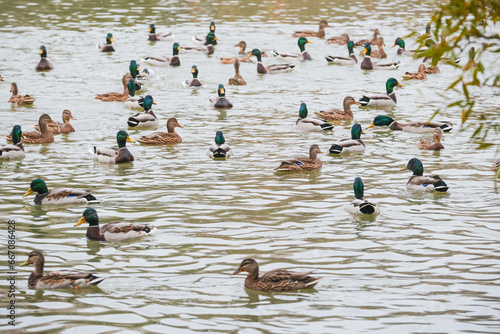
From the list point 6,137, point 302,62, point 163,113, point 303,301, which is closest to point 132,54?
point 302,62

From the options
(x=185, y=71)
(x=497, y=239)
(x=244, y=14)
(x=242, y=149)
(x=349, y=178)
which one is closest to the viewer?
(x=497, y=239)

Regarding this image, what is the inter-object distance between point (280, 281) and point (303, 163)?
7.69 metres

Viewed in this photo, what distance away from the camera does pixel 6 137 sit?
940 inches

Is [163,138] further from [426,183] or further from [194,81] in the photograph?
[194,81]

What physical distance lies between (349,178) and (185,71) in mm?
16264

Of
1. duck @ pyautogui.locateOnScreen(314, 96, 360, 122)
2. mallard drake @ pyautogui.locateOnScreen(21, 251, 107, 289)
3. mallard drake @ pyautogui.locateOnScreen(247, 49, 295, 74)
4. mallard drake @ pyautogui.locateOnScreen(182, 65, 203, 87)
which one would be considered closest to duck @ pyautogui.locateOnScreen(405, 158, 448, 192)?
duck @ pyautogui.locateOnScreen(314, 96, 360, 122)

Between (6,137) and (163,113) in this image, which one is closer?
(6,137)

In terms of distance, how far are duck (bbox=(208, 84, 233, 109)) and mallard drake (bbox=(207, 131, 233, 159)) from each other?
6041 millimetres

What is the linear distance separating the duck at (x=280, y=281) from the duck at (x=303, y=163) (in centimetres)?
730

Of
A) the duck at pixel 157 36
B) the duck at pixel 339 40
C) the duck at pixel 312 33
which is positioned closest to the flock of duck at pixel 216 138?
the duck at pixel 339 40

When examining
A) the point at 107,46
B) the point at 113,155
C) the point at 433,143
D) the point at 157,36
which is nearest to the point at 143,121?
the point at 113,155

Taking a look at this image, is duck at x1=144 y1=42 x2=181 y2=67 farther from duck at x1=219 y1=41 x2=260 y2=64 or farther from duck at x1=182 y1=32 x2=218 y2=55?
duck at x1=182 y1=32 x2=218 y2=55

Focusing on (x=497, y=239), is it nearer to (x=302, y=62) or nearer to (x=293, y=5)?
(x=302, y=62)

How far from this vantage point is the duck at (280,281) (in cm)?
1353
